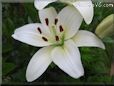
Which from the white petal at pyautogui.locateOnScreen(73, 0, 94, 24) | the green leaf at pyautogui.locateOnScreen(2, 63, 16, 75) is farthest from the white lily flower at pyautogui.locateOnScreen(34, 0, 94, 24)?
the green leaf at pyautogui.locateOnScreen(2, 63, 16, 75)

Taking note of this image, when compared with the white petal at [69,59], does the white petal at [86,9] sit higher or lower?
higher

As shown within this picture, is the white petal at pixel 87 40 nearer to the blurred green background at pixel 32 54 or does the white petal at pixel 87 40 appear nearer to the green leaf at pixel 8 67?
the blurred green background at pixel 32 54

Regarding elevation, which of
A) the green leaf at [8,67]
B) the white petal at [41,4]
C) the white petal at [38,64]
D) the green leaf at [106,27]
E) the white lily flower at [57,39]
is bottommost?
the green leaf at [8,67]

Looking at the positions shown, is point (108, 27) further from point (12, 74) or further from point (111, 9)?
point (12, 74)

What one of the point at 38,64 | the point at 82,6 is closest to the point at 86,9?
the point at 82,6

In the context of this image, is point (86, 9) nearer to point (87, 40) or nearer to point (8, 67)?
point (87, 40)

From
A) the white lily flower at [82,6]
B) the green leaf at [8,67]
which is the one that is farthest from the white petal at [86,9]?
the green leaf at [8,67]
